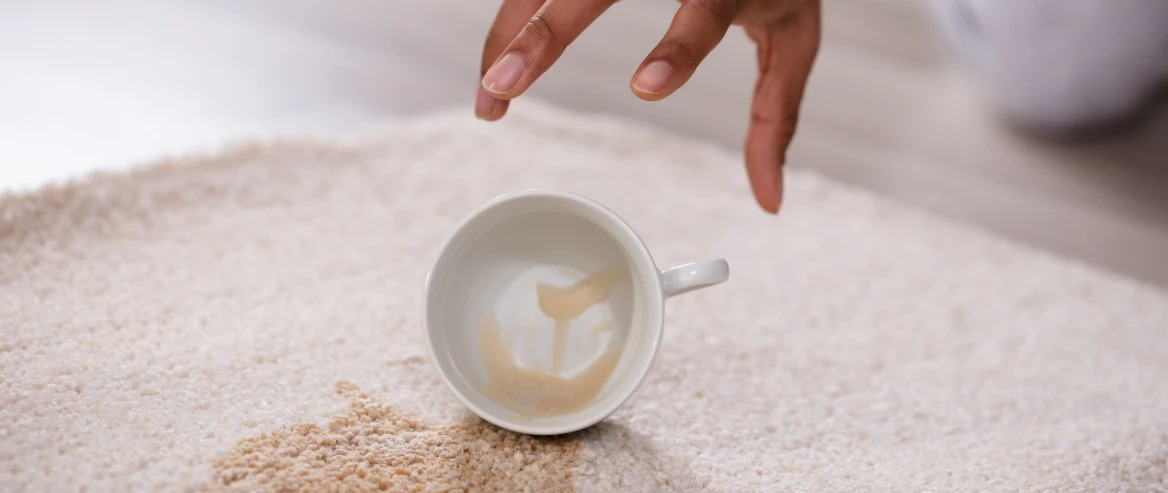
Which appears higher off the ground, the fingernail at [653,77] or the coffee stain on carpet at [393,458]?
the fingernail at [653,77]

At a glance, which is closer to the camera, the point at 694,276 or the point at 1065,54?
the point at 694,276

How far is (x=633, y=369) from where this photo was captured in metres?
0.63

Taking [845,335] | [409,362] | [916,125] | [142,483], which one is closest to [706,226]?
[845,335]

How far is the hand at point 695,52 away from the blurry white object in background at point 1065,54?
25.6 inches

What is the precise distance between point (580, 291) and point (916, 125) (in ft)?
3.23

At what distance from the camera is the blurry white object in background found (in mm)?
1310

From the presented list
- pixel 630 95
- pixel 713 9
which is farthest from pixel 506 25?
pixel 630 95

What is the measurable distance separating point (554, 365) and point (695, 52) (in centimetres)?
25

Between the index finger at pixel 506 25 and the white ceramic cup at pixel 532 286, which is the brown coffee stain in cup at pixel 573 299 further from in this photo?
the index finger at pixel 506 25

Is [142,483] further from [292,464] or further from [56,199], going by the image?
[56,199]

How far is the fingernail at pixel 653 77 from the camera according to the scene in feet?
2.10

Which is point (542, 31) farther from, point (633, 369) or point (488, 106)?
point (633, 369)

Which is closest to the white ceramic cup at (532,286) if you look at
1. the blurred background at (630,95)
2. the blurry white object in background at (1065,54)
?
the blurred background at (630,95)

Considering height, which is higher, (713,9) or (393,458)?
(713,9)
